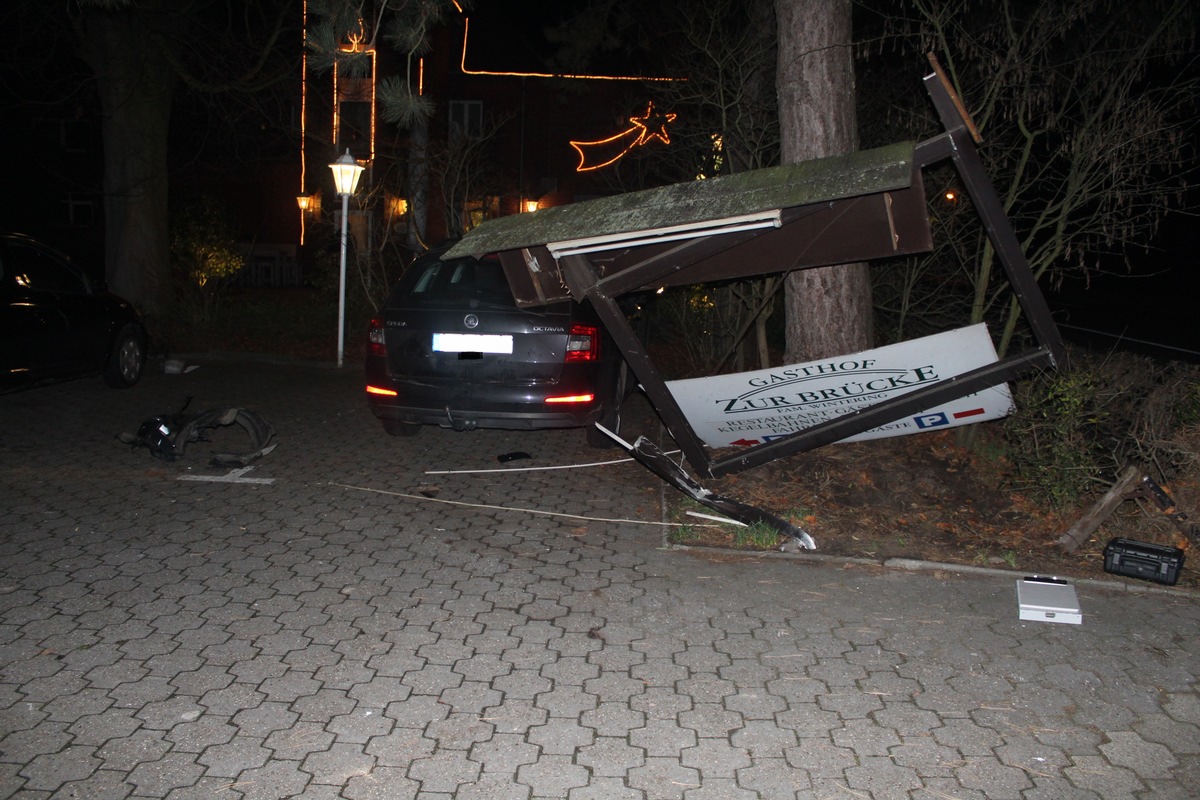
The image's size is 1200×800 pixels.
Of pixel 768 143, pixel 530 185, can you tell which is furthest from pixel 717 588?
pixel 530 185

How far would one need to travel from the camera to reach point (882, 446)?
738 cm

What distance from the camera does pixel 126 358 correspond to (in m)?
11.7

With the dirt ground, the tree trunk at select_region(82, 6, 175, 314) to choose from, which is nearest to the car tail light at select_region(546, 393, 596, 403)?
the dirt ground

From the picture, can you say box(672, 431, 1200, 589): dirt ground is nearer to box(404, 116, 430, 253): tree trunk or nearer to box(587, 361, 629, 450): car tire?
box(587, 361, 629, 450): car tire

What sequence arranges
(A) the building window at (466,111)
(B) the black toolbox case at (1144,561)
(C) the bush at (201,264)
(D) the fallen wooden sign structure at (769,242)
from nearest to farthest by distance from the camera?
(D) the fallen wooden sign structure at (769,242) < (B) the black toolbox case at (1144,561) < (C) the bush at (201,264) < (A) the building window at (466,111)

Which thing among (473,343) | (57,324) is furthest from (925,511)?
(57,324)

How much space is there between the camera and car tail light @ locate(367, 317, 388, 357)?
Answer: 8055 mm

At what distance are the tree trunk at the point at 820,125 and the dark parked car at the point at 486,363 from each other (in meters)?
1.70

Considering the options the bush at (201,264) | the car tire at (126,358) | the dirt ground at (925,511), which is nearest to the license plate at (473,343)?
the dirt ground at (925,511)

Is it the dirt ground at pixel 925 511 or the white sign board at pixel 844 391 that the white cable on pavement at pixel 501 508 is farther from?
the white sign board at pixel 844 391

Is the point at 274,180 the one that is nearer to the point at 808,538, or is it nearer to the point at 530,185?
the point at 530,185

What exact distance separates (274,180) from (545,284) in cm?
3676

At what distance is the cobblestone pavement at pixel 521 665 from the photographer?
3.66 m

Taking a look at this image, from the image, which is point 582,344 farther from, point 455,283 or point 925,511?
point 925,511
